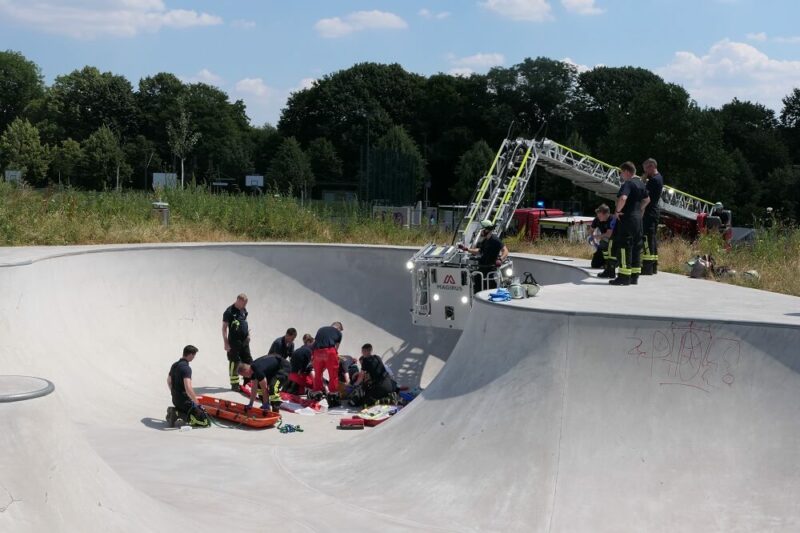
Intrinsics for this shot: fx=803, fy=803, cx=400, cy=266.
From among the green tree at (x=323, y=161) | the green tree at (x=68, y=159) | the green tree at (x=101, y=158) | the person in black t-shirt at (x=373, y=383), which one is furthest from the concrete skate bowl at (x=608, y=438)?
the green tree at (x=323, y=161)

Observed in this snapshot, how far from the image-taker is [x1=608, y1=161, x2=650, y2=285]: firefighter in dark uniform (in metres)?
10.5

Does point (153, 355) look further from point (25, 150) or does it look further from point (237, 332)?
point (25, 150)

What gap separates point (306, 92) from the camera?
6781cm

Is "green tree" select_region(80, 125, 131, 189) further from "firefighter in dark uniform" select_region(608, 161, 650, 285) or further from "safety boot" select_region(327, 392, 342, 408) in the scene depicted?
"firefighter in dark uniform" select_region(608, 161, 650, 285)

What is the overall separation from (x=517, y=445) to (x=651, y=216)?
6138 millimetres

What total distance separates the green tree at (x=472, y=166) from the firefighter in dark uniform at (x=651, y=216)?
40596 millimetres

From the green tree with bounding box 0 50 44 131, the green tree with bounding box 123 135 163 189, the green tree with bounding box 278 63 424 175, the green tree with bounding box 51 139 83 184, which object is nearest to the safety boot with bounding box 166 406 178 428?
the green tree with bounding box 51 139 83 184

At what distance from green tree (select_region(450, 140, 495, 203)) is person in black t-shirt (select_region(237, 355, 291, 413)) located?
42.7 meters

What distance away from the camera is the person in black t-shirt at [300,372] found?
12.7 meters

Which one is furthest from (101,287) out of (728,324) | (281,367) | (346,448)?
(728,324)

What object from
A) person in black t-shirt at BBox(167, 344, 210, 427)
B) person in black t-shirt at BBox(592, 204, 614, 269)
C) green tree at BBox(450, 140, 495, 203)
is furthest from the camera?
green tree at BBox(450, 140, 495, 203)

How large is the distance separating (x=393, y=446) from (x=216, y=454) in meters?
2.20

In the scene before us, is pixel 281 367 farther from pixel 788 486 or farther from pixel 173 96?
pixel 173 96

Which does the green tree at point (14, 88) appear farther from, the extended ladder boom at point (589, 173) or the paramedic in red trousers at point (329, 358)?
the paramedic in red trousers at point (329, 358)
